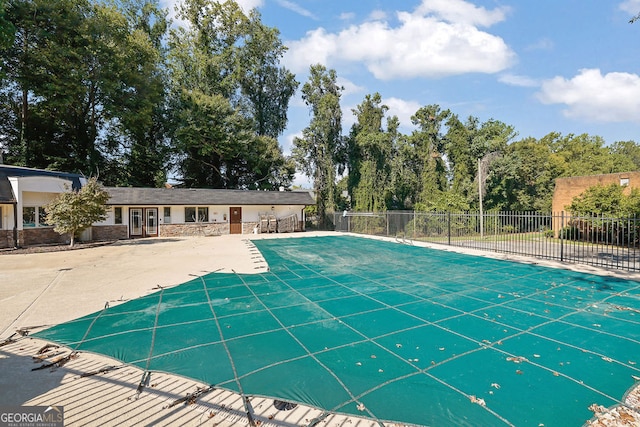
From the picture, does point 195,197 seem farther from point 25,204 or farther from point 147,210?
point 25,204

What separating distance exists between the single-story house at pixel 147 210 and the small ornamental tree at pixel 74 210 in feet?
3.97

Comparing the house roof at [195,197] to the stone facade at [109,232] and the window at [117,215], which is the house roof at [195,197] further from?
the stone facade at [109,232]

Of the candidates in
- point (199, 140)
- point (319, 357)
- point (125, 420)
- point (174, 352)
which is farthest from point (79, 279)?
point (199, 140)

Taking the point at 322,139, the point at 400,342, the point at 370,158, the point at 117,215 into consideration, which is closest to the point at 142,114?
the point at 117,215

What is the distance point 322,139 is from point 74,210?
17840 mm

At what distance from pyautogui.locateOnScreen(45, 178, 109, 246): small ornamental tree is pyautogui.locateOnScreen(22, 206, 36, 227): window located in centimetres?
145

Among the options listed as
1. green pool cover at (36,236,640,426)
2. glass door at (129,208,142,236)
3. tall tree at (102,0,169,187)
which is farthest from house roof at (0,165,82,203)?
green pool cover at (36,236,640,426)

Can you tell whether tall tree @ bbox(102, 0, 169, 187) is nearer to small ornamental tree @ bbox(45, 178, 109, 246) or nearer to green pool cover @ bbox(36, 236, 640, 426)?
small ornamental tree @ bbox(45, 178, 109, 246)

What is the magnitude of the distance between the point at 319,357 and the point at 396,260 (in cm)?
725

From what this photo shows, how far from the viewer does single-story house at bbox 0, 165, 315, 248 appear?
1361 centimetres

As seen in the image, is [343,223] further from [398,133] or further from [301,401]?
[301,401]

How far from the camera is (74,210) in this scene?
13.5 m

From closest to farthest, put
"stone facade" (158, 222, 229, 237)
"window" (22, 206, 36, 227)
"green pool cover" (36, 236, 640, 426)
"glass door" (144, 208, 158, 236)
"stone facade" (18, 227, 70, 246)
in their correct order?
"green pool cover" (36, 236, 640, 426), "stone facade" (18, 227, 70, 246), "window" (22, 206, 36, 227), "glass door" (144, 208, 158, 236), "stone facade" (158, 222, 229, 237)

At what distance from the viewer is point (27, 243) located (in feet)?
46.4
